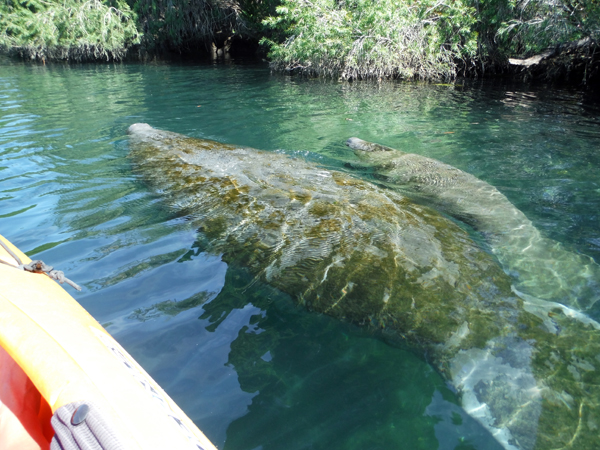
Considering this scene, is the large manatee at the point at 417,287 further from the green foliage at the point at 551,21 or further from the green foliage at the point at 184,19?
the green foliage at the point at 184,19

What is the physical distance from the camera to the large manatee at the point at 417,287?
89.8 inches

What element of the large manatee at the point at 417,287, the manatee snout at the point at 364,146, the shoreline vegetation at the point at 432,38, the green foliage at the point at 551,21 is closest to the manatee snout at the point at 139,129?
the large manatee at the point at 417,287

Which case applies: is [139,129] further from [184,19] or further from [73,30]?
[184,19]

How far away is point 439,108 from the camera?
10406 mm

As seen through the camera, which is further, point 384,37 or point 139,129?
point 384,37

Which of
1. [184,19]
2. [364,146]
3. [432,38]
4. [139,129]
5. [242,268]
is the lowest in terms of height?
[242,268]

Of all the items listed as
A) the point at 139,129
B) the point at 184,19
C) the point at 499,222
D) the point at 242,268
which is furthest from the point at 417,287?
the point at 184,19

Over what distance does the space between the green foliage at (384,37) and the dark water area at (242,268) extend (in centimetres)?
311

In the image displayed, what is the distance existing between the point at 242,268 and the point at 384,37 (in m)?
12.3

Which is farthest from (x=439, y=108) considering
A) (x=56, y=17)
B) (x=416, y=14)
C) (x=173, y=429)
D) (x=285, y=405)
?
(x=56, y=17)

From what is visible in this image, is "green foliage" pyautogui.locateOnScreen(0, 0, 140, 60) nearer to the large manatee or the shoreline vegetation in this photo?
the shoreline vegetation

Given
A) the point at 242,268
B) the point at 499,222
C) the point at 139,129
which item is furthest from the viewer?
the point at 139,129

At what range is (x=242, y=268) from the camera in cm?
348

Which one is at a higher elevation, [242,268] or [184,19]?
[184,19]
